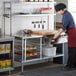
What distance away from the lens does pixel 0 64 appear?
5426mm

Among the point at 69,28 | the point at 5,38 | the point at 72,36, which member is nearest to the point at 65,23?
the point at 69,28

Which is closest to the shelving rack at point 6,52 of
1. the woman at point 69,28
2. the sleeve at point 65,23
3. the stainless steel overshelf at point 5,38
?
the stainless steel overshelf at point 5,38

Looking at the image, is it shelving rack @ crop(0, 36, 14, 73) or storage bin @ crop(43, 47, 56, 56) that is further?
storage bin @ crop(43, 47, 56, 56)

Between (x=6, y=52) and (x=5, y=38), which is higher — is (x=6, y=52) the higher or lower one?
the lower one

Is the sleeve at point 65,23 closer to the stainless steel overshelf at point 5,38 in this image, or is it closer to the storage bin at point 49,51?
the storage bin at point 49,51

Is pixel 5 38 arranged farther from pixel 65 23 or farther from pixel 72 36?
pixel 72 36

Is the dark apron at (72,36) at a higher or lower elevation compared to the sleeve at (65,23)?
lower

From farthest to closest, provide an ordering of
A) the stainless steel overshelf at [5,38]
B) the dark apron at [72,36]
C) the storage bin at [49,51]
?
the storage bin at [49,51] → the dark apron at [72,36] → the stainless steel overshelf at [5,38]

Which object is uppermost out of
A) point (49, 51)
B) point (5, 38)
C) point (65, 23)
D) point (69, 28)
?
point (65, 23)

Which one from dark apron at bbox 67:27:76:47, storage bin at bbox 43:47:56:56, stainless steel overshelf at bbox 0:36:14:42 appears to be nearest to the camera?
stainless steel overshelf at bbox 0:36:14:42

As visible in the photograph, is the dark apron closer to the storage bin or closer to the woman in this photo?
the woman

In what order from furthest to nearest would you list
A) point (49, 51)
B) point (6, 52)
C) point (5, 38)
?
1. point (49, 51)
2. point (6, 52)
3. point (5, 38)

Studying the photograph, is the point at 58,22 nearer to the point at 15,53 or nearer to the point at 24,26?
the point at 24,26

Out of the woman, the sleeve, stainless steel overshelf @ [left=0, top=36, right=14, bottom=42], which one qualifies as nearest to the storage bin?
the woman
